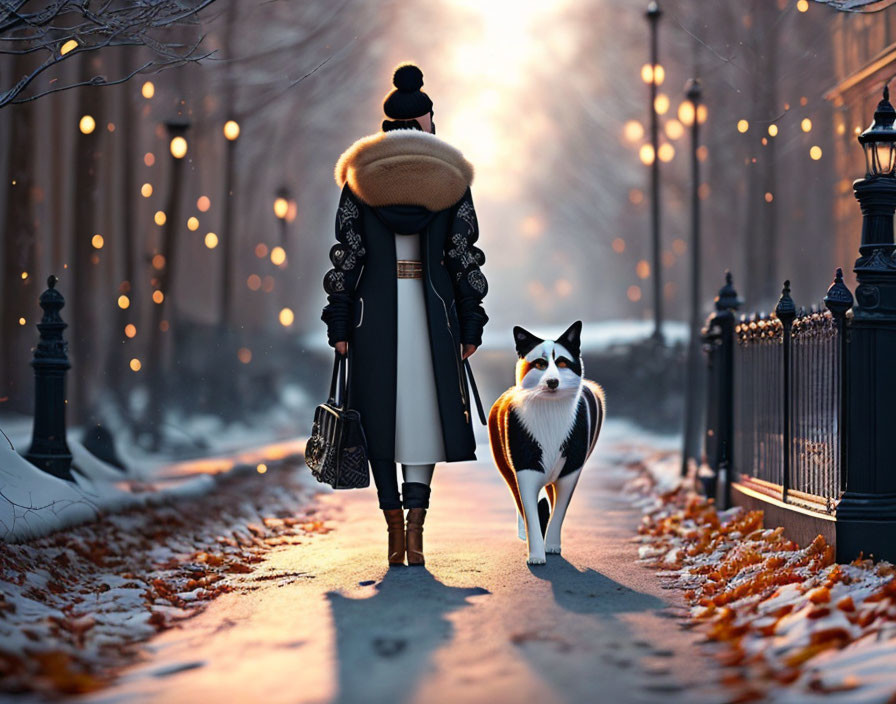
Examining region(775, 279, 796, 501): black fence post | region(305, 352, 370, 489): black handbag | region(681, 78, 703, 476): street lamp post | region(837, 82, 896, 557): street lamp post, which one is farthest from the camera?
region(681, 78, 703, 476): street lamp post

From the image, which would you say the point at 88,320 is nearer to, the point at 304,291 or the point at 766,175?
the point at 766,175

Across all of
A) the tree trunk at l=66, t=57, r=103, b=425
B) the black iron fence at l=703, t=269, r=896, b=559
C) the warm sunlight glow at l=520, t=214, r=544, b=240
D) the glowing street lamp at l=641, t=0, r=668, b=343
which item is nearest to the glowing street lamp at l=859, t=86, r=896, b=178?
the black iron fence at l=703, t=269, r=896, b=559

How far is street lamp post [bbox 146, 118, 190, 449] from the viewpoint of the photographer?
43.4 feet

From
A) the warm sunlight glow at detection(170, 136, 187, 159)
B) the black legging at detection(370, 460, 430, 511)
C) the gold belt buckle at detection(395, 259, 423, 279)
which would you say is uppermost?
the warm sunlight glow at detection(170, 136, 187, 159)

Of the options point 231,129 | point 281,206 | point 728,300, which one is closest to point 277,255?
point 281,206

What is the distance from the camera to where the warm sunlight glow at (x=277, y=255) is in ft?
69.9

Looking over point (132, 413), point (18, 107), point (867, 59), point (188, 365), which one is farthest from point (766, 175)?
point (18, 107)

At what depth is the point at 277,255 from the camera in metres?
21.5

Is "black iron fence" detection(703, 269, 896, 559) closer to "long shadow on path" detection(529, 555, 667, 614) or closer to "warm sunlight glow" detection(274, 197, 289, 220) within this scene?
"long shadow on path" detection(529, 555, 667, 614)

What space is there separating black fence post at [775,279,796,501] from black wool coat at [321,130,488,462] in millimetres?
2262

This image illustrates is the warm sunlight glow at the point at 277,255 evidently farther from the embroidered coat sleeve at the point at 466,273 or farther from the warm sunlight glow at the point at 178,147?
the embroidered coat sleeve at the point at 466,273

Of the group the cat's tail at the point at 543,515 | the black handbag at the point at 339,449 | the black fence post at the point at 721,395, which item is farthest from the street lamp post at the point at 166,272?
the black handbag at the point at 339,449

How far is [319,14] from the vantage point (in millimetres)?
20109

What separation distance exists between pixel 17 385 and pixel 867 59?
31.3 ft
